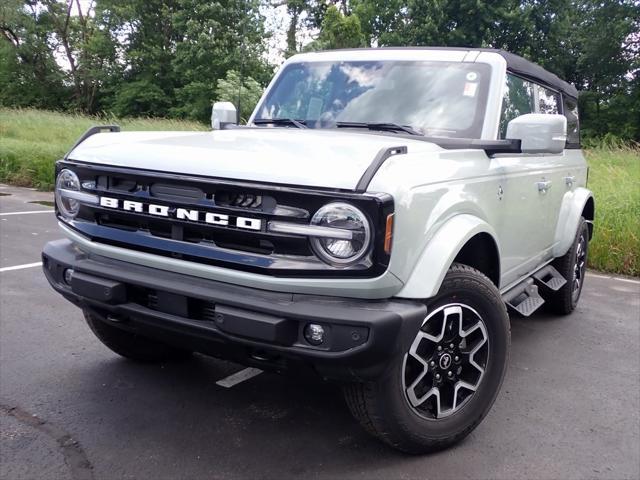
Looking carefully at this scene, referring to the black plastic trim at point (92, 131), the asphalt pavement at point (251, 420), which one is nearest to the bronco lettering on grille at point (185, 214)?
the black plastic trim at point (92, 131)

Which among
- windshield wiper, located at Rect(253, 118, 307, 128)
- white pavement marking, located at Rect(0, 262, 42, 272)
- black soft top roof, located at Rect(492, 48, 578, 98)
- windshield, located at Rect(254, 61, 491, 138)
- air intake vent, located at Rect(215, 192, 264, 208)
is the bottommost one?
white pavement marking, located at Rect(0, 262, 42, 272)

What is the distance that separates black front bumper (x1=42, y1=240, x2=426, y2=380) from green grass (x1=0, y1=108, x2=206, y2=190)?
1061 cm

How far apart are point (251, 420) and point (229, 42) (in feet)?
103

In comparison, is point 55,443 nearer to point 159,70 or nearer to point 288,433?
point 288,433

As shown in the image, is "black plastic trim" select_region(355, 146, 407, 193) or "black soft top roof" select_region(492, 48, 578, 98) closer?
"black plastic trim" select_region(355, 146, 407, 193)

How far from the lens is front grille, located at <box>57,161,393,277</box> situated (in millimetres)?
2240

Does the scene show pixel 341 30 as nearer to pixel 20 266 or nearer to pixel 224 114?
pixel 20 266

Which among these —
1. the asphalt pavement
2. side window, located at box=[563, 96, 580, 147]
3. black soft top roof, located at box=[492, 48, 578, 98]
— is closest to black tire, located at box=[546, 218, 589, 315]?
the asphalt pavement

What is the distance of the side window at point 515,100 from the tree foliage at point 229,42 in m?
16.8

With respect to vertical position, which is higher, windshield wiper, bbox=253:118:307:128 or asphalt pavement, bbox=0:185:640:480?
windshield wiper, bbox=253:118:307:128

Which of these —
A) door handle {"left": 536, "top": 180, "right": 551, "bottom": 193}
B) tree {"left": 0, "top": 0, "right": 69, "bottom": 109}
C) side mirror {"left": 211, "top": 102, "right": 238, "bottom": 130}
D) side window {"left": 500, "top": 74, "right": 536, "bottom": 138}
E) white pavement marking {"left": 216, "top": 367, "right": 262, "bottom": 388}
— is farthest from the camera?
tree {"left": 0, "top": 0, "right": 69, "bottom": 109}

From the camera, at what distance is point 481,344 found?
284 centimetres

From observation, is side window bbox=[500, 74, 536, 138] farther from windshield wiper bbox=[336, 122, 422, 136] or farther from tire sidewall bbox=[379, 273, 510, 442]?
tire sidewall bbox=[379, 273, 510, 442]

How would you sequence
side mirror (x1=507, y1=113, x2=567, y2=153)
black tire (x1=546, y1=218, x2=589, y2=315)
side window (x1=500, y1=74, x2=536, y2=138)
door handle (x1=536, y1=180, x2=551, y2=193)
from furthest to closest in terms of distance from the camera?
black tire (x1=546, y1=218, x2=589, y2=315), door handle (x1=536, y1=180, x2=551, y2=193), side window (x1=500, y1=74, x2=536, y2=138), side mirror (x1=507, y1=113, x2=567, y2=153)
